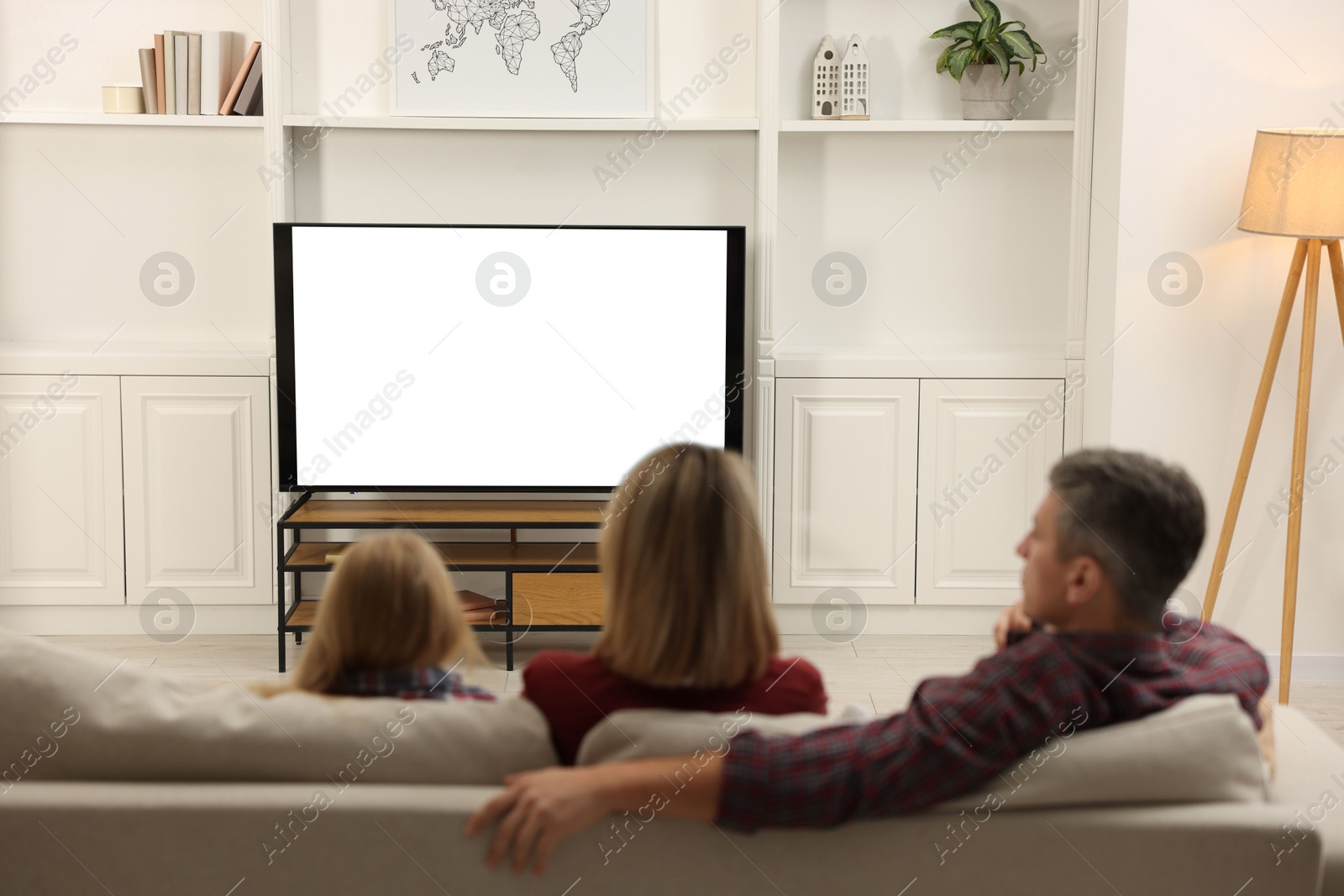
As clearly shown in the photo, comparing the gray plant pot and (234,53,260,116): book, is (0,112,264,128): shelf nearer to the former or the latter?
(234,53,260,116): book

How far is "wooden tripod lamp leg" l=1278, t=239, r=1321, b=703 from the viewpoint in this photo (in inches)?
122

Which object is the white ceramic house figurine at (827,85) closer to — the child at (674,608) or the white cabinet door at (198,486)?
the white cabinet door at (198,486)

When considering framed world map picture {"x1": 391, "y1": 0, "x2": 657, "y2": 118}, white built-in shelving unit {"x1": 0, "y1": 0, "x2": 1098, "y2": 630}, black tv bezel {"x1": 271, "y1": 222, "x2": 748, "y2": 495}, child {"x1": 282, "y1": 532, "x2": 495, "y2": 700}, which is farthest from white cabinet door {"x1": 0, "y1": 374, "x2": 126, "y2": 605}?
child {"x1": 282, "y1": 532, "x2": 495, "y2": 700}

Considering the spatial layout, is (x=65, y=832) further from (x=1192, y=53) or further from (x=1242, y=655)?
(x=1192, y=53)

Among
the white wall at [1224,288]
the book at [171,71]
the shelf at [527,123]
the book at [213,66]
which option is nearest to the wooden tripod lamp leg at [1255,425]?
the white wall at [1224,288]

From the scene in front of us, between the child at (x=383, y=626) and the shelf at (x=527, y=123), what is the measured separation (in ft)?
8.44

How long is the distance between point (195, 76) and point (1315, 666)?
3868 millimetres

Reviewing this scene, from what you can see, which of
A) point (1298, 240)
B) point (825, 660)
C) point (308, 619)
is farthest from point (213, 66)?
point (1298, 240)

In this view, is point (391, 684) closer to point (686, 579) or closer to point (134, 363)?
point (686, 579)

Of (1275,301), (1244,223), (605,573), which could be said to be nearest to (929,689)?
(605,573)

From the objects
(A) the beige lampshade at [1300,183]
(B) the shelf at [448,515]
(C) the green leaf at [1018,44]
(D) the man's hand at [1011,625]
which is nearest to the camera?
(D) the man's hand at [1011,625]

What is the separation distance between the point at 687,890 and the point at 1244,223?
2718mm

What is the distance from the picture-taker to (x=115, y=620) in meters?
3.72

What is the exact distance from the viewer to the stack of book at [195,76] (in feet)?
11.8
